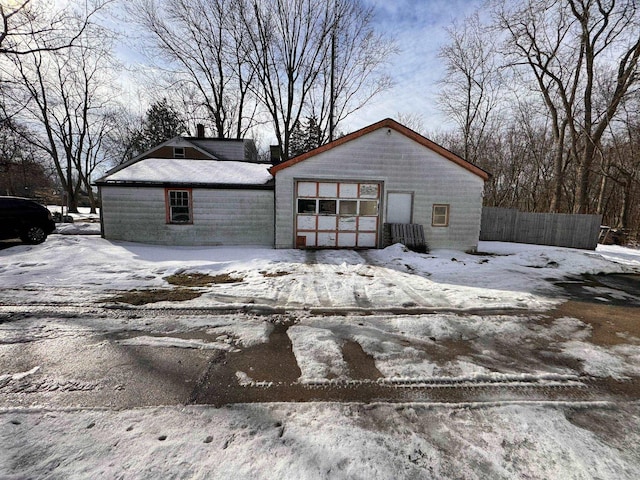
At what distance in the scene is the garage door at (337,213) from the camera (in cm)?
1148

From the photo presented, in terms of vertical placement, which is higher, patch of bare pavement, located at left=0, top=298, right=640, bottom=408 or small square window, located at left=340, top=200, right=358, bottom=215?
small square window, located at left=340, top=200, right=358, bottom=215

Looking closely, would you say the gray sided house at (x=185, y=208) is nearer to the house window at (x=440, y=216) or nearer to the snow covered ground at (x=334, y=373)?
the snow covered ground at (x=334, y=373)

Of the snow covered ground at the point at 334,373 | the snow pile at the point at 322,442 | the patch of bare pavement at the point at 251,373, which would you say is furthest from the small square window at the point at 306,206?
the snow pile at the point at 322,442

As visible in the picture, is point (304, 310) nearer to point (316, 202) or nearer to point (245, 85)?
point (316, 202)

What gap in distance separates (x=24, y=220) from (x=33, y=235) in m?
0.59

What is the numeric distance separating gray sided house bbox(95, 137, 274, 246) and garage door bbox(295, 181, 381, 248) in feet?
4.65

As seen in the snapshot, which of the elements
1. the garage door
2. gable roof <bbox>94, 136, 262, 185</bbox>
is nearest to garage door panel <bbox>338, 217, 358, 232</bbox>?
the garage door

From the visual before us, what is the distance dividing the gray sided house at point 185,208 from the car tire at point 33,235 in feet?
6.25

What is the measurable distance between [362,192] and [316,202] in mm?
1916

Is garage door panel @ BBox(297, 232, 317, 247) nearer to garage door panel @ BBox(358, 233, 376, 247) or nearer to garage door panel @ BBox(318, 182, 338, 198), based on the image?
garage door panel @ BBox(318, 182, 338, 198)

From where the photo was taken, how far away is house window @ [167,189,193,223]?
37.6 feet

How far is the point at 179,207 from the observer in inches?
454

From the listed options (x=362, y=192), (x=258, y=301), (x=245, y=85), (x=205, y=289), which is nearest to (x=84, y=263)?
(x=205, y=289)

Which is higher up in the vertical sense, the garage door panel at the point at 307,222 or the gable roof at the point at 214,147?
the gable roof at the point at 214,147
